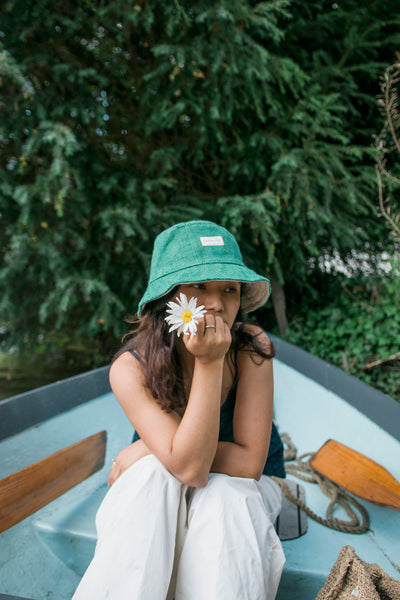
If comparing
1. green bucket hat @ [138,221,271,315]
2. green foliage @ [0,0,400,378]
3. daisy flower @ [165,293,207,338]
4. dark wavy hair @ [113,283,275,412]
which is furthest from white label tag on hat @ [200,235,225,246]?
green foliage @ [0,0,400,378]

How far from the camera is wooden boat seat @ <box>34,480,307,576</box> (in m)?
1.30

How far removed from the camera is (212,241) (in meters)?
1.12

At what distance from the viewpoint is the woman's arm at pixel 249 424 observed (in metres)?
1.05

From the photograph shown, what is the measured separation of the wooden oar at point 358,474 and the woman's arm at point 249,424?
0.54m

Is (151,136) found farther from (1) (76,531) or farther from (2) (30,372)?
(1) (76,531)

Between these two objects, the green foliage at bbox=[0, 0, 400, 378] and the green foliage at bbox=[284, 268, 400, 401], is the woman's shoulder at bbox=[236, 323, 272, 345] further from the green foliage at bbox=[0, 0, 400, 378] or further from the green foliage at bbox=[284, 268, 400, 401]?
the green foliage at bbox=[284, 268, 400, 401]

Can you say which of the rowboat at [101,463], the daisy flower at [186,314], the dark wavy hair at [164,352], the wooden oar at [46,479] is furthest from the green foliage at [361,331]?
the daisy flower at [186,314]

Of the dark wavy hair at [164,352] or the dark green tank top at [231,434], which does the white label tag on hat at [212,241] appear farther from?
the dark green tank top at [231,434]

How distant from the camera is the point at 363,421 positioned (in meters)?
1.66

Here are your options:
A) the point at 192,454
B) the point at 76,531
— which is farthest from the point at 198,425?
the point at 76,531

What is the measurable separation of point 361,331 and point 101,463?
8.19 ft

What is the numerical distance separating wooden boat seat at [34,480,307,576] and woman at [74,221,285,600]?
0.23m

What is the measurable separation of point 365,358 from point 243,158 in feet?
6.63

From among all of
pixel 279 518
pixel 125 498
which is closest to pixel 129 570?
pixel 125 498
